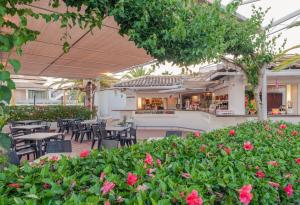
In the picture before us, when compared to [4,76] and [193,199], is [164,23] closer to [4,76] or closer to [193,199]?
[4,76]

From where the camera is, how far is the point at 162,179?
6.52 ft

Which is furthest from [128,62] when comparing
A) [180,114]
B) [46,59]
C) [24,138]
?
[180,114]

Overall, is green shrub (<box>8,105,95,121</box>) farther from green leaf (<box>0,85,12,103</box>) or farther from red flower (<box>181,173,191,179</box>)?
red flower (<box>181,173,191,179</box>)

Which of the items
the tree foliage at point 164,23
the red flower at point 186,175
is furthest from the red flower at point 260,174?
the tree foliage at point 164,23

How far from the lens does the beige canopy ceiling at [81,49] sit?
6398 mm

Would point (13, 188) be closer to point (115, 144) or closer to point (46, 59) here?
point (115, 144)

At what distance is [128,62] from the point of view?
10789mm

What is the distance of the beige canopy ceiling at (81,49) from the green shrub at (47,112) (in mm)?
4965

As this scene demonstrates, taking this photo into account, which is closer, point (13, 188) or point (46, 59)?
point (13, 188)

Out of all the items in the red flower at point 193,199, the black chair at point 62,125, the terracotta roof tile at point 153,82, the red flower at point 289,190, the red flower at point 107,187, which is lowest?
the black chair at point 62,125

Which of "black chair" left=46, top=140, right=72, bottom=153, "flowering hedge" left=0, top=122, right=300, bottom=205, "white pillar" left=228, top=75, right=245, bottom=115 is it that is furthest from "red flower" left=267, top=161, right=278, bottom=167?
"white pillar" left=228, top=75, right=245, bottom=115

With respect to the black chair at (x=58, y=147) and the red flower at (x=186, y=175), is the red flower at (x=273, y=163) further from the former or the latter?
the black chair at (x=58, y=147)

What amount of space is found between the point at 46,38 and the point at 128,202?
676cm

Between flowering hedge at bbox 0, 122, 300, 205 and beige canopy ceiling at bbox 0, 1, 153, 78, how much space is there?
3573 mm
